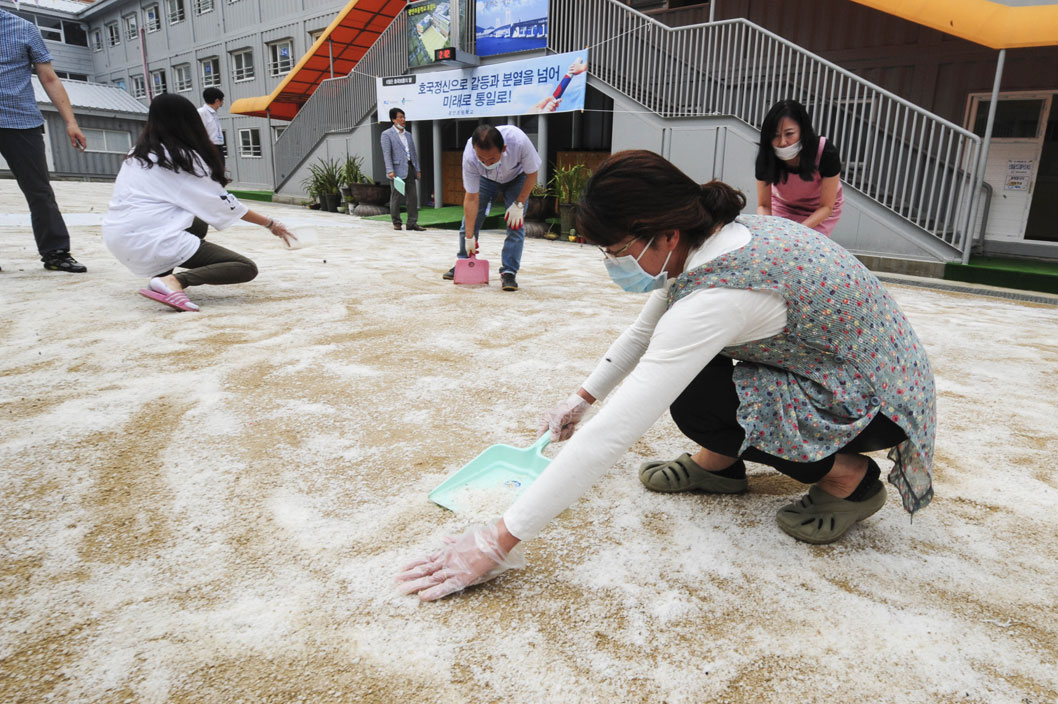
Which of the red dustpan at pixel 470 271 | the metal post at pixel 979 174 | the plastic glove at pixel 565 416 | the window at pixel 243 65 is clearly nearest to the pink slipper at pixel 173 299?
the red dustpan at pixel 470 271

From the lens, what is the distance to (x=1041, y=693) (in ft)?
3.53

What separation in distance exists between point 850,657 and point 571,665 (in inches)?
20.7

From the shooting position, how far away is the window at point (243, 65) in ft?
55.3

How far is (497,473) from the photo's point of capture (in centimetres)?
181

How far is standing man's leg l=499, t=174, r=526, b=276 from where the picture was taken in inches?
175

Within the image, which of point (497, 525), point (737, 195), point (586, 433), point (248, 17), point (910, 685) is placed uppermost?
point (248, 17)

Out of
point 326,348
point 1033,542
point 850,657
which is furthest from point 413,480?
point 1033,542

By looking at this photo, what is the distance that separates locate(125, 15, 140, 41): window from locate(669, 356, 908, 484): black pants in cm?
2698

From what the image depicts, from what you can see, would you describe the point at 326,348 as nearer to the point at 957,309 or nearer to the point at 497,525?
the point at 497,525

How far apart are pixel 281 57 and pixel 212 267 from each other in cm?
1470

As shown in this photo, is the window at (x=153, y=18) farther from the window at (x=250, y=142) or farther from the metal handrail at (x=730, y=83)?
the metal handrail at (x=730, y=83)

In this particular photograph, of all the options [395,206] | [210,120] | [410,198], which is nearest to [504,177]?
[410,198]

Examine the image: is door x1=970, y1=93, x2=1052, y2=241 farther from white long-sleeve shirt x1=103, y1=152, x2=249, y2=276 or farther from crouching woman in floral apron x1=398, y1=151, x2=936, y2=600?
white long-sleeve shirt x1=103, y1=152, x2=249, y2=276

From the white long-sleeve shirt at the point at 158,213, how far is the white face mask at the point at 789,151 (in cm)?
299
